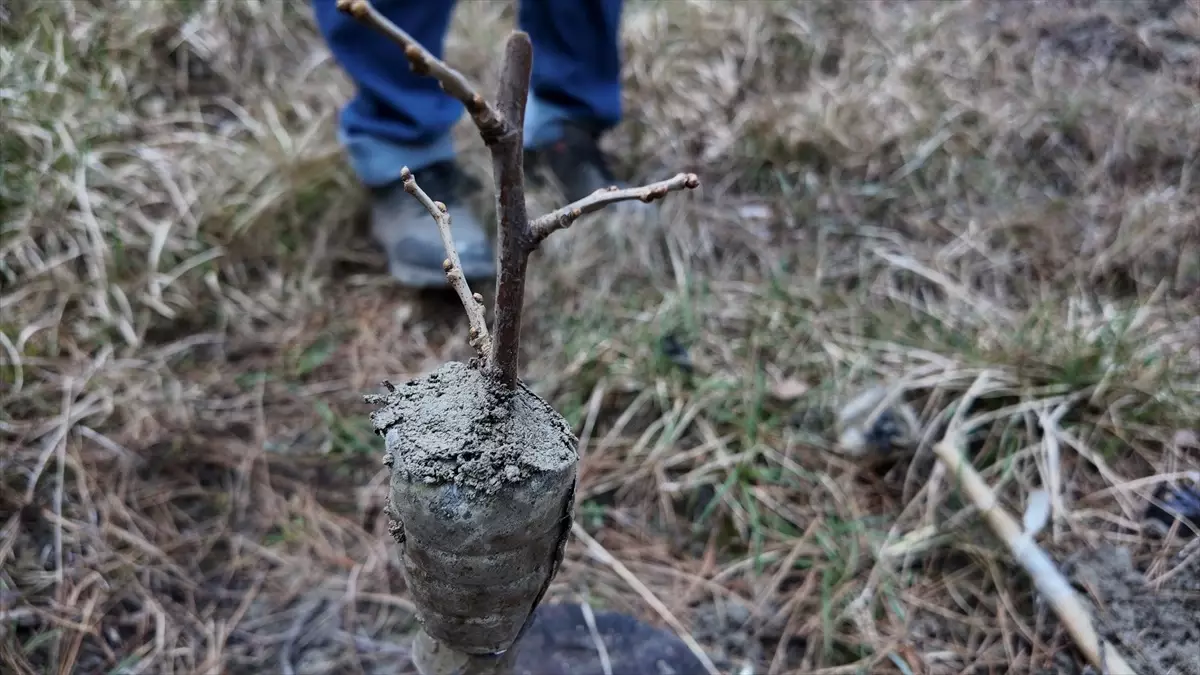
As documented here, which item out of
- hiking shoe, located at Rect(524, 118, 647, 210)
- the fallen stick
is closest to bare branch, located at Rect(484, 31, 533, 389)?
the fallen stick

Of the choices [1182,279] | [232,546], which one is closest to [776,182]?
[1182,279]

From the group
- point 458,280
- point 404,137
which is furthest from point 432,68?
point 404,137

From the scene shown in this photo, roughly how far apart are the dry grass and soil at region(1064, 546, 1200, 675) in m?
0.06

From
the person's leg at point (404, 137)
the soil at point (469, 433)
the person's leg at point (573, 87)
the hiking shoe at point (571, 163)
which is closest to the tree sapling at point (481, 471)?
the soil at point (469, 433)

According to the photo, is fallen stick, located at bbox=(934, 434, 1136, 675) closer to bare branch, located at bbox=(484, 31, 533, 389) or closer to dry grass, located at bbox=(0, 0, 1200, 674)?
dry grass, located at bbox=(0, 0, 1200, 674)

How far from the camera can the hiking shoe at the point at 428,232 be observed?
7.58ft

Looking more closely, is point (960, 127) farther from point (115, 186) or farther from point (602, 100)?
point (115, 186)

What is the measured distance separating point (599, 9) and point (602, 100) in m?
0.27

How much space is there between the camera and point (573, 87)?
256 cm

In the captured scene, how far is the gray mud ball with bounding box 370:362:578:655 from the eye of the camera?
856 millimetres

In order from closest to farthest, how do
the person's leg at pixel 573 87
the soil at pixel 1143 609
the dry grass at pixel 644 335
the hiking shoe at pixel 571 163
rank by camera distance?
the soil at pixel 1143 609 < the dry grass at pixel 644 335 < the person's leg at pixel 573 87 < the hiking shoe at pixel 571 163

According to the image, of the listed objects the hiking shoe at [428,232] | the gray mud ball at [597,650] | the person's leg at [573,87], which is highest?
the person's leg at [573,87]

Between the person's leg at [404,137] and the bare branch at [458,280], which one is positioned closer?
the bare branch at [458,280]

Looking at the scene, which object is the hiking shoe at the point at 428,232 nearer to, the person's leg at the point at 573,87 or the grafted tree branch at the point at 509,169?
the person's leg at the point at 573,87
